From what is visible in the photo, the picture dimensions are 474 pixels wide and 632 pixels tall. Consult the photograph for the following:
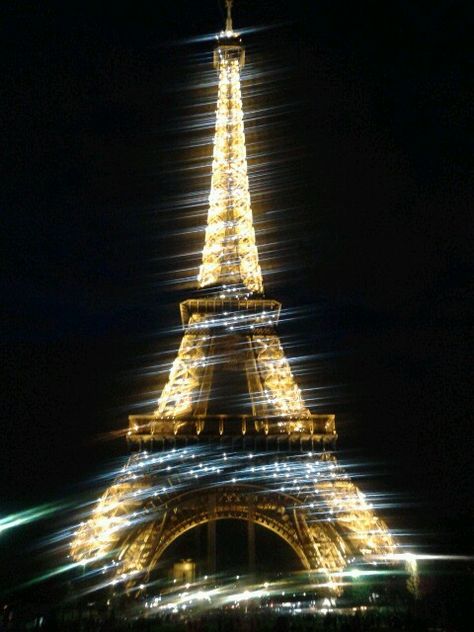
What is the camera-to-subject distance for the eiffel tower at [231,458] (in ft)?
94.4

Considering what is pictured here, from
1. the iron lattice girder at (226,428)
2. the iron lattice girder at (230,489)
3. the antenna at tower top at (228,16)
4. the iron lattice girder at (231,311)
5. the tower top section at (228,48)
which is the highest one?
the antenna at tower top at (228,16)

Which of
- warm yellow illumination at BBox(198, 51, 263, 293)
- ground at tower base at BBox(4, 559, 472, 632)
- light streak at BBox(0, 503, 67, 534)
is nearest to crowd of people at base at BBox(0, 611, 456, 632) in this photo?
ground at tower base at BBox(4, 559, 472, 632)

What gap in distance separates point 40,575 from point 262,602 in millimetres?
8725

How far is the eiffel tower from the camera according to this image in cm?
2879

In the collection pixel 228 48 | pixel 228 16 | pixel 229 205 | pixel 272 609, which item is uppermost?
pixel 228 16

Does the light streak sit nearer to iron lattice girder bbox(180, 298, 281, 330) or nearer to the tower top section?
iron lattice girder bbox(180, 298, 281, 330)

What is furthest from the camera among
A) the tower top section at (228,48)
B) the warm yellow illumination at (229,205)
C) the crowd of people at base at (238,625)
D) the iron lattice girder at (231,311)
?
the tower top section at (228,48)

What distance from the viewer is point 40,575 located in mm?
27109

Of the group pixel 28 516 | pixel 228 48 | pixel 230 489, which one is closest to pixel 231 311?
pixel 230 489

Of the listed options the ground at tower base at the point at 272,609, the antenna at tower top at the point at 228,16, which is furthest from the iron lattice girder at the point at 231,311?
the antenna at tower top at the point at 228,16

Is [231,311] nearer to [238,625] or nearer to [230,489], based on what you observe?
[230,489]

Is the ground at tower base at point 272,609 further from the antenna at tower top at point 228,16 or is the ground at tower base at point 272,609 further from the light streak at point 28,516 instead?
the antenna at tower top at point 228,16

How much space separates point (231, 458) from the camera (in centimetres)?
3073

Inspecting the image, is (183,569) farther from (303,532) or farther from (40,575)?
(40,575)
